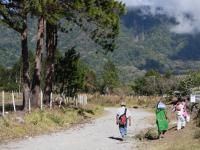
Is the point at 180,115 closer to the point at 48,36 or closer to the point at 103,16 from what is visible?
the point at 103,16

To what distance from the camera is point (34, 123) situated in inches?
1177

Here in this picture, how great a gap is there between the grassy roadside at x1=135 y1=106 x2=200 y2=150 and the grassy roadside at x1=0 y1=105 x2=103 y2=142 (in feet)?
18.7

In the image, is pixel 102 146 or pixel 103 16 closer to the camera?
pixel 102 146

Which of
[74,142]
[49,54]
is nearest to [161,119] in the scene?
[74,142]

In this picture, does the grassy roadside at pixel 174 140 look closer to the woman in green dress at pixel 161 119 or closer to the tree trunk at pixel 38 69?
the woman in green dress at pixel 161 119

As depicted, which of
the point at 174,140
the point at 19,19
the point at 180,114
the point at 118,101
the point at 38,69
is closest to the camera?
the point at 174,140

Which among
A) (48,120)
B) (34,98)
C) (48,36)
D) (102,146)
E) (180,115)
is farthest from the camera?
(48,36)

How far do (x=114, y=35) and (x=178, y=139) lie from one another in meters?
16.1

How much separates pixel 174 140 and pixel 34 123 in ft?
30.6

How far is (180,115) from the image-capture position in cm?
2738

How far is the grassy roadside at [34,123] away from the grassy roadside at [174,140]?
224 inches

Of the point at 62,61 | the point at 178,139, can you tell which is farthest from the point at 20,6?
the point at 62,61

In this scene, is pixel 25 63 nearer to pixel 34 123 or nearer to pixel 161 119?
pixel 34 123

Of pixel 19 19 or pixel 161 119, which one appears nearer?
pixel 161 119
